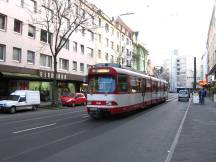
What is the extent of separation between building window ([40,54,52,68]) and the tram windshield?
22.3 meters

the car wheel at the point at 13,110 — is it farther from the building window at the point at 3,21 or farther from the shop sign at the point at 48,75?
the shop sign at the point at 48,75

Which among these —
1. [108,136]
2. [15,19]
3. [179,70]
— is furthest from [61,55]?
[179,70]

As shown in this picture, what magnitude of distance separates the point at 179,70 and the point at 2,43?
143 metres

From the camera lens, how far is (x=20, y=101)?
86.5 feet

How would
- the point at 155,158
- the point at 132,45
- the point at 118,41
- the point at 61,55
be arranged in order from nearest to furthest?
1. the point at 155,158
2. the point at 61,55
3. the point at 118,41
4. the point at 132,45

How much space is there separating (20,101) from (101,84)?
417 inches

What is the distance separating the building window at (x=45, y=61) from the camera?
3970 cm

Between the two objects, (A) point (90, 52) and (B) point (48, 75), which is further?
(A) point (90, 52)

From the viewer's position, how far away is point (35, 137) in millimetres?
11594

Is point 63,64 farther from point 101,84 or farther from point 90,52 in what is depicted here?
point 101,84

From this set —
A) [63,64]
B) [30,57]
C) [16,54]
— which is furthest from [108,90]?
[63,64]

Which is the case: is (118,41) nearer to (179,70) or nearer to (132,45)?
(132,45)

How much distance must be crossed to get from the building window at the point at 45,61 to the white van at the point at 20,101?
1155 cm

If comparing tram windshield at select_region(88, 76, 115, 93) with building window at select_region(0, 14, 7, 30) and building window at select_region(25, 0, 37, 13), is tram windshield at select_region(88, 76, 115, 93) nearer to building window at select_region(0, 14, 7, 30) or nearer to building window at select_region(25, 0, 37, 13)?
building window at select_region(0, 14, 7, 30)
